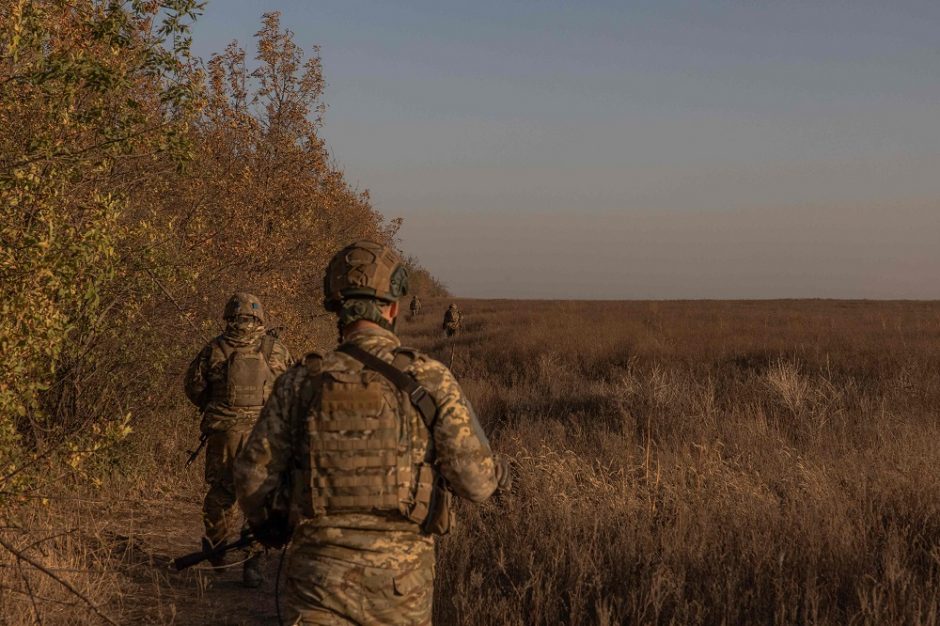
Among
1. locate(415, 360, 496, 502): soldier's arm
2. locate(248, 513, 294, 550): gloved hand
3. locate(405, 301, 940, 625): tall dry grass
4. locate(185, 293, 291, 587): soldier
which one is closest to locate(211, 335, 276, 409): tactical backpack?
locate(185, 293, 291, 587): soldier

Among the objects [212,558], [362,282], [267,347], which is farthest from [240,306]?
[362,282]

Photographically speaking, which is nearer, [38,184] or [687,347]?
[38,184]

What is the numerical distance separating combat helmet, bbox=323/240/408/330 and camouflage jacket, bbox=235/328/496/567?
3.6 inches

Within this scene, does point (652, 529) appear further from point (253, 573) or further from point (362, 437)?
point (362, 437)

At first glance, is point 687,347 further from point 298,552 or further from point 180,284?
point 298,552

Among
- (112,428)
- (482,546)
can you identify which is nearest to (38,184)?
(112,428)

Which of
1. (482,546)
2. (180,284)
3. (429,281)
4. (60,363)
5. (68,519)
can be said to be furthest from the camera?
(429,281)

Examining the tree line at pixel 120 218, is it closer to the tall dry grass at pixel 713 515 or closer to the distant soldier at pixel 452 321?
the tall dry grass at pixel 713 515

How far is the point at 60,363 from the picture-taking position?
25.2 ft

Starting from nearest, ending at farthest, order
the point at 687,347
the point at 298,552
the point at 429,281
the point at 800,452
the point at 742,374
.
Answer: the point at 298,552, the point at 800,452, the point at 742,374, the point at 687,347, the point at 429,281

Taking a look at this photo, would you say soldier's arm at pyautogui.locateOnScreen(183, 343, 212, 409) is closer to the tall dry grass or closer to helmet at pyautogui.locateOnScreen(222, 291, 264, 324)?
helmet at pyautogui.locateOnScreen(222, 291, 264, 324)

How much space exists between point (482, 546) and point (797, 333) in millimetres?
16364

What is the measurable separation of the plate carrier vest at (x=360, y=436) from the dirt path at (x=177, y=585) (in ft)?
9.75

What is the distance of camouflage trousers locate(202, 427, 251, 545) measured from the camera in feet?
20.6
